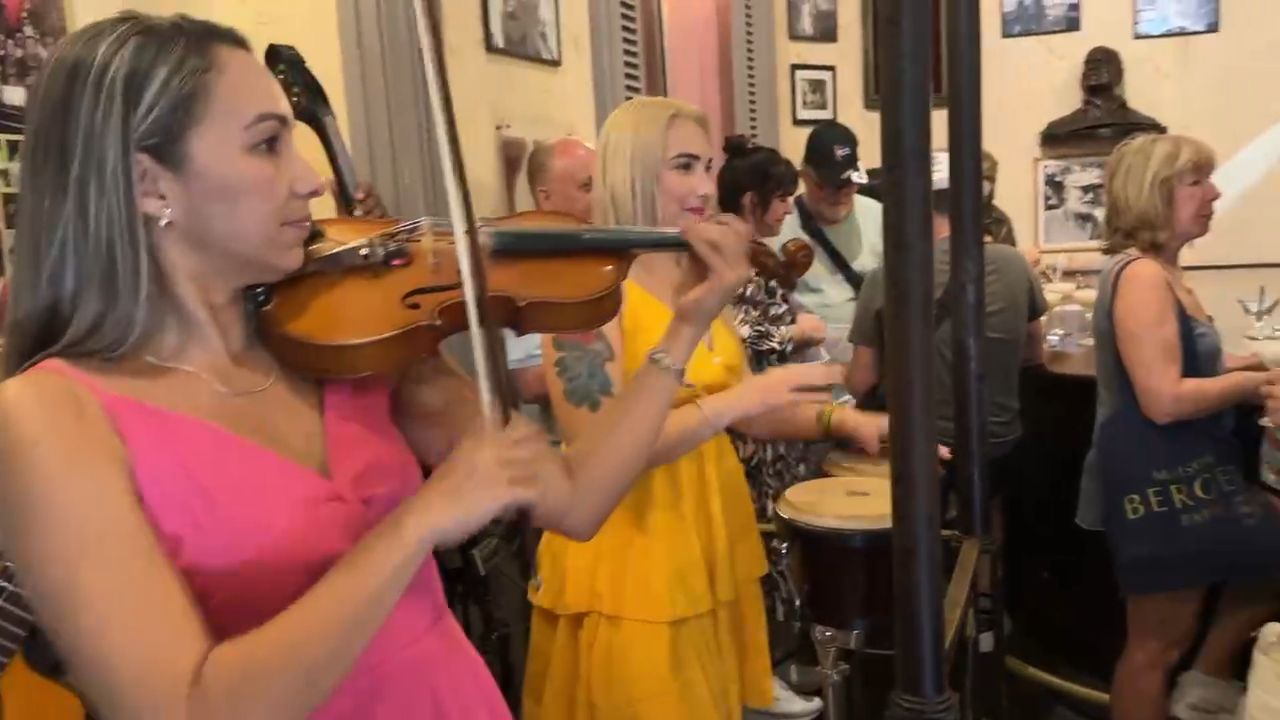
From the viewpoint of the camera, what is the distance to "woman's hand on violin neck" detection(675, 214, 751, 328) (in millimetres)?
1247

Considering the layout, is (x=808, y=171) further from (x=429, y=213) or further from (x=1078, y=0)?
(x=1078, y=0)

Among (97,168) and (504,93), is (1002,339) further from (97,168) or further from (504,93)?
(97,168)

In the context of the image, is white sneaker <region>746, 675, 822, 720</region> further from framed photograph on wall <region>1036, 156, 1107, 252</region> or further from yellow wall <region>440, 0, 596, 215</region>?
framed photograph on wall <region>1036, 156, 1107, 252</region>

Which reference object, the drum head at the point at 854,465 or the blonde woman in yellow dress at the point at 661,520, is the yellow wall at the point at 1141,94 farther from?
the blonde woman in yellow dress at the point at 661,520

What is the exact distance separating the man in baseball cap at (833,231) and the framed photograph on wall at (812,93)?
1.80 metres

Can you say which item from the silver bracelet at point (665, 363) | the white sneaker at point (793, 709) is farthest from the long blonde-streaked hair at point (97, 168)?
the white sneaker at point (793, 709)

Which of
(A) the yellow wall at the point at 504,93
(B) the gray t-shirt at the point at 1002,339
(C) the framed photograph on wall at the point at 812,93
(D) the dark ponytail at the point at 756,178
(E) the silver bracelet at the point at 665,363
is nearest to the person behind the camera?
(E) the silver bracelet at the point at 665,363

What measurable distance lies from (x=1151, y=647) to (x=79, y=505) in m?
1.93

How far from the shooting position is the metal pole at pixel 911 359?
0.86 metres

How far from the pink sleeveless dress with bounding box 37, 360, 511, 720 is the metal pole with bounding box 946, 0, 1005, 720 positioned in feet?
2.86

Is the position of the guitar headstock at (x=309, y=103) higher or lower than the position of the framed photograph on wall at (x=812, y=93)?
lower

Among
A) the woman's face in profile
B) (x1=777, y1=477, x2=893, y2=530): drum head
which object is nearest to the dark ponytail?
the woman's face in profile

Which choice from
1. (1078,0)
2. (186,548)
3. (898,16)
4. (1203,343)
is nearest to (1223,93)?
(1078,0)

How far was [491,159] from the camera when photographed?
8.76ft
